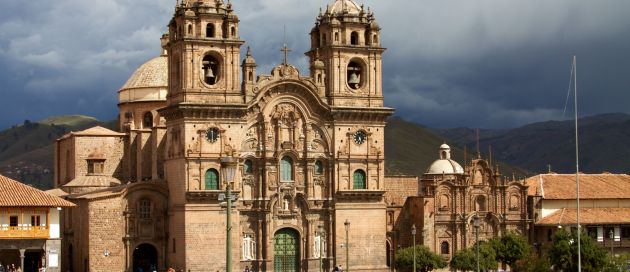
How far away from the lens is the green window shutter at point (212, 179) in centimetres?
7788

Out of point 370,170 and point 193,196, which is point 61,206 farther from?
point 370,170

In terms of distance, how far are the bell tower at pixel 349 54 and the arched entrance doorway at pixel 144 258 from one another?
14.7m

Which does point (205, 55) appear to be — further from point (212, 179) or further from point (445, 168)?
point (445, 168)

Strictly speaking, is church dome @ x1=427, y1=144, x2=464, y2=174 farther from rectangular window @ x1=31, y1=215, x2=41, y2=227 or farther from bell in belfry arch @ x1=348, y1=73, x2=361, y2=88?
rectangular window @ x1=31, y1=215, x2=41, y2=227

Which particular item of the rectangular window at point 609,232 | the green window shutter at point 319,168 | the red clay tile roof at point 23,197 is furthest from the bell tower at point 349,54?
the rectangular window at point 609,232

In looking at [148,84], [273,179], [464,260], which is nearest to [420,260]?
[464,260]

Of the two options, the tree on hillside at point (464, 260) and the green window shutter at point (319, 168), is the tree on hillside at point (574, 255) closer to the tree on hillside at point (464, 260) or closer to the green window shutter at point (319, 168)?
the tree on hillside at point (464, 260)

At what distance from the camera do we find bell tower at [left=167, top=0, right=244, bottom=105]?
78062 millimetres

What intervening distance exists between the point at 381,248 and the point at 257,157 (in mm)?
10204

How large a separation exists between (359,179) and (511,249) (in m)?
11.3

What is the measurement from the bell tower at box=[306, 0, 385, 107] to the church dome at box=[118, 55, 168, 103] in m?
12.0

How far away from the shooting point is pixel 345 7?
3310 inches

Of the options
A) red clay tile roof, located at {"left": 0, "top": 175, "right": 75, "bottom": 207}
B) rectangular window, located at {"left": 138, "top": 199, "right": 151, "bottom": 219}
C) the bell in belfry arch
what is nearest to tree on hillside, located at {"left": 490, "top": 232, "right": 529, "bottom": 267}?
the bell in belfry arch

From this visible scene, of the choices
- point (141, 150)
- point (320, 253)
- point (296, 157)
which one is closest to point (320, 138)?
point (296, 157)
